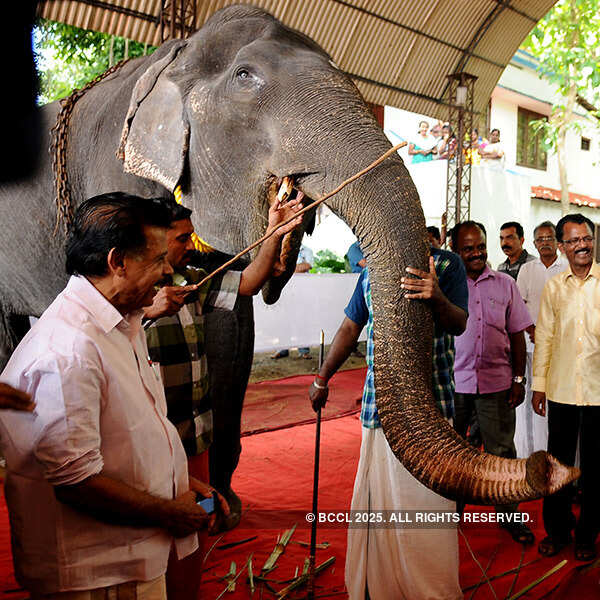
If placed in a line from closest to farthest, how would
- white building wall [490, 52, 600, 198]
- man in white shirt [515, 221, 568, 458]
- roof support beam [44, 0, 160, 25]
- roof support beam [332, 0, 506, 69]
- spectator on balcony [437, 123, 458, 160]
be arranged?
man in white shirt [515, 221, 568, 458] < roof support beam [44, 0, 160, 25] < roof support beam [332, 0, 506, 69] < spectator on balcony [437, 123, 458, 160] < white building wall [490, 52, 600, 198]

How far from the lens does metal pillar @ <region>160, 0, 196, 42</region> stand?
20.7 feet

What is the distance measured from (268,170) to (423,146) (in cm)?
1349

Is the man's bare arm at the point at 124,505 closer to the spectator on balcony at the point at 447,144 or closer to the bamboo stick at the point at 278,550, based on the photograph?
the bamboo stick at the point at 278,550

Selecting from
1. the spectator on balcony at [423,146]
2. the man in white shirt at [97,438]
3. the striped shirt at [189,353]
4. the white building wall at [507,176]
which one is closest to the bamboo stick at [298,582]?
the striped shirt at [189,353]

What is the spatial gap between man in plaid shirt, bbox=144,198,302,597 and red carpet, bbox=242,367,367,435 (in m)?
3.23

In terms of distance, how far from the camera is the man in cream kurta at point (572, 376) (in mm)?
3402

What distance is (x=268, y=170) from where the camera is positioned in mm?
2391

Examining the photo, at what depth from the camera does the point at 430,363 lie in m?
1.97

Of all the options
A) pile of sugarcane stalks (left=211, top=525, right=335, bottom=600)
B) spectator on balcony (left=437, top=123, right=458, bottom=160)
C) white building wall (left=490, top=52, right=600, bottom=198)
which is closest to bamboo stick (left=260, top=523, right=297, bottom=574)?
pile of sugarcane stalks (left=211, top=525, right=335, bottom=600)

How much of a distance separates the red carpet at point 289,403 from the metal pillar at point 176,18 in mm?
3873

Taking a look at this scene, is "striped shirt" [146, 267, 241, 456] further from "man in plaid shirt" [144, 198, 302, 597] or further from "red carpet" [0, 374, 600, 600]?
"red carpet" [0, 374, 600, 600]

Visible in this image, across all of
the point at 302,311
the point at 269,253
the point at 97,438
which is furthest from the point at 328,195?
the point at 302,311

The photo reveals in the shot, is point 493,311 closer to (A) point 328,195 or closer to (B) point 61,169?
(A) point 328,195

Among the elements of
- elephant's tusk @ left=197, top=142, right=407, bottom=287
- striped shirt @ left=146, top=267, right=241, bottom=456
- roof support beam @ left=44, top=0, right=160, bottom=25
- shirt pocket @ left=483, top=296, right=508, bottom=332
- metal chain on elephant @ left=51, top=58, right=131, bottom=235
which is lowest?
striped shirt @ left=146, top=267, right=241, bottom=456
